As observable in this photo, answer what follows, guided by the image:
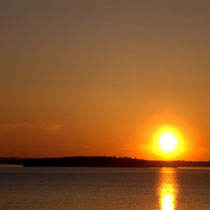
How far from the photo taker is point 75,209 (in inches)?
1986

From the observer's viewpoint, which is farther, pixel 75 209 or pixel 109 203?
pixel 109 203

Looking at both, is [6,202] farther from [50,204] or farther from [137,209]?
[137,209]

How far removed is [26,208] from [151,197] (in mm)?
19924

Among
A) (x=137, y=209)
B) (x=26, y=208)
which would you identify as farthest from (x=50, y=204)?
(x=137, y=209)

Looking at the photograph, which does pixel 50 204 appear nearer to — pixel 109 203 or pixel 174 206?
pixel 109 203

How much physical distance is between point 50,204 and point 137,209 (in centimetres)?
845

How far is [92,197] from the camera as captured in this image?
64.2 metres

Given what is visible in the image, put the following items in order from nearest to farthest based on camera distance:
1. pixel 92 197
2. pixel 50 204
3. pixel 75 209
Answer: pixel 75 209 < pixel 50 204 < pixel 92 197

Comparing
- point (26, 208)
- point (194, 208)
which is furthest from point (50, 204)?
point (194, 208)

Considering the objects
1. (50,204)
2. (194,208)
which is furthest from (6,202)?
(194,208)

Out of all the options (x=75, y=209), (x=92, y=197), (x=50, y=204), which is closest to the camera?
(x=75, y=209)

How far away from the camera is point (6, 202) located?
56.1 meters

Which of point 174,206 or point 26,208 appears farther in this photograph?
point 174,206

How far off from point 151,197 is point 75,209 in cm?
1779
